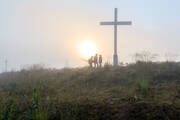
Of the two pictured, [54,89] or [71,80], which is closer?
[54,89]

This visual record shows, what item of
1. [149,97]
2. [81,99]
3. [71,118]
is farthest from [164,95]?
[71,118]

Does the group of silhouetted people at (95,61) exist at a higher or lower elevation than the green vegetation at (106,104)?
higher

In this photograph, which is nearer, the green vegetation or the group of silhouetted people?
the green vegetation

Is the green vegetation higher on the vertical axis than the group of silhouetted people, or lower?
lower

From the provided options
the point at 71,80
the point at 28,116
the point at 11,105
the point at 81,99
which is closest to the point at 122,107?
the point at 81,99

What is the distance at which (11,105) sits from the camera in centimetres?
513

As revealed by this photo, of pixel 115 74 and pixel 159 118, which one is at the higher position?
pixel 115 74

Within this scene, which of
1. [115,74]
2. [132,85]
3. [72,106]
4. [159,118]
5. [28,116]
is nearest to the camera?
[159,118]

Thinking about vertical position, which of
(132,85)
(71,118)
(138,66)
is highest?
(138,66)

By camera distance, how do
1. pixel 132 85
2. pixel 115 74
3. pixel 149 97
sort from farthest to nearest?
pixel 115 74
pixel 132 85
pixel 149 97

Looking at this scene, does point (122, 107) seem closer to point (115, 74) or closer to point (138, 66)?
point (115, 74)

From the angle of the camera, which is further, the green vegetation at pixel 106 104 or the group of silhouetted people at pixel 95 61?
the group of silhouetted people at pixel 95 61

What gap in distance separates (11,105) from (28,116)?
91 centimetres

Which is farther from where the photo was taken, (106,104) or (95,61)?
(95,61)
